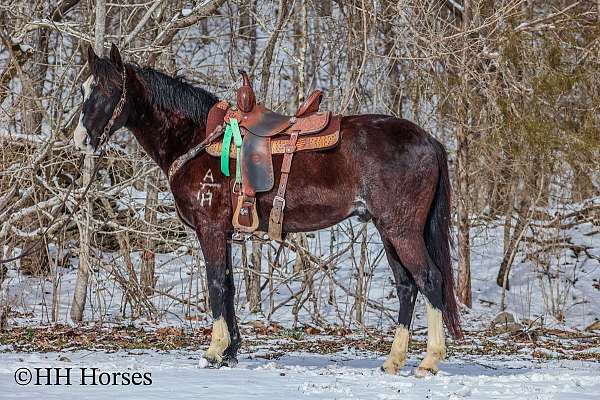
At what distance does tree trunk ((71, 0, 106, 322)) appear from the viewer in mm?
7977

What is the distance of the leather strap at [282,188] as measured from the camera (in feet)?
18.0

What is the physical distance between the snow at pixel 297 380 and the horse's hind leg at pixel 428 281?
0.58ft

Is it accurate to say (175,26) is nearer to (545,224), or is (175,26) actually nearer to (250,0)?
(250,0)

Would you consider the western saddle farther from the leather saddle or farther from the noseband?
the noseband

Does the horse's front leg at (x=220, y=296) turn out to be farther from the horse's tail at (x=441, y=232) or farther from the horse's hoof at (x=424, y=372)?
the horse's tail at (x=441, y=232)

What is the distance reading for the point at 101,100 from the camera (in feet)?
18.8

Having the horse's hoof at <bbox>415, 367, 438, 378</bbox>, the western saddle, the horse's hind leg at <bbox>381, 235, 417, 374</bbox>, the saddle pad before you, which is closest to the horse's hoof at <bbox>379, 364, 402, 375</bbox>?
the horse's hind leg at <bbox>381, 235, 417, 374</bbox>

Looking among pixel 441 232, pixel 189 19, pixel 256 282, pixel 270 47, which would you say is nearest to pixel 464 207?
pixel 256 282

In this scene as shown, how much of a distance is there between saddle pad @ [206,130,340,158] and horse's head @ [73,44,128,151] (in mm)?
773

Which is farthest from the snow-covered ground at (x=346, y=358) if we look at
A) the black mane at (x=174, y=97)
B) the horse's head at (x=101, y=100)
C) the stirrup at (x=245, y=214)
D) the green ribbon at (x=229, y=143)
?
the black mane at (x=174, y=97)

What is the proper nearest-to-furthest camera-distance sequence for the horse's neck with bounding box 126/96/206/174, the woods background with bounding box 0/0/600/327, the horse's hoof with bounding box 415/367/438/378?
the horse's hoof with bounding box 415/367/438/378 < the horse's neck with bounding box 126/96/206/174 < the woods background with bounding box 0/0/600/327

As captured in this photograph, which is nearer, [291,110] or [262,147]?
[262,147]

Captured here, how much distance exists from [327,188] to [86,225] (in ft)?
12.5

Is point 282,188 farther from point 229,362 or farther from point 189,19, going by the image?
point 189,19
